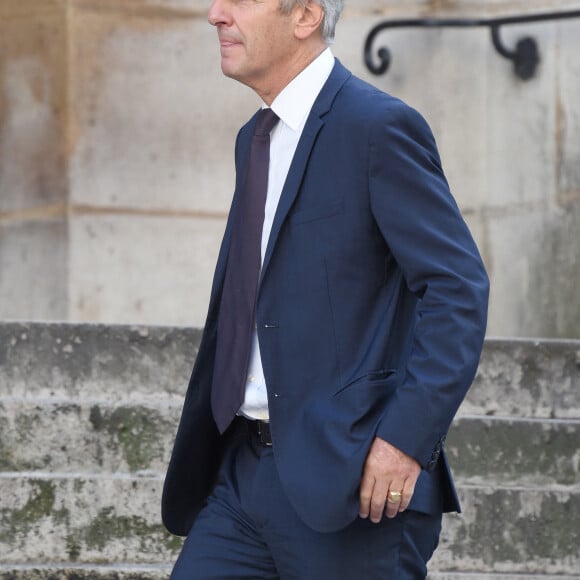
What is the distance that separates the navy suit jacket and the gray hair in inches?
6.1

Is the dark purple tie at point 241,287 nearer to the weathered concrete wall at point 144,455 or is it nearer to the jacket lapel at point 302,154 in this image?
the jacket lapel at point 302,154

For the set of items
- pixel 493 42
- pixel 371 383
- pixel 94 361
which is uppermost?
pixel 493 42

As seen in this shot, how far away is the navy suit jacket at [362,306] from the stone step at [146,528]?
6.31 feet

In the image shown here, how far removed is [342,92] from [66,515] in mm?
2335

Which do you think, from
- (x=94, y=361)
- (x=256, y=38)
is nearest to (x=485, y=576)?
(x=94, y=361)

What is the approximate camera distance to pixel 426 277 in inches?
110

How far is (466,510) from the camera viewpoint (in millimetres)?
4848

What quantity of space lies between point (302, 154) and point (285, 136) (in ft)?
0.48

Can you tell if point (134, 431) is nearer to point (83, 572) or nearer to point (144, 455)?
point (144, 455)

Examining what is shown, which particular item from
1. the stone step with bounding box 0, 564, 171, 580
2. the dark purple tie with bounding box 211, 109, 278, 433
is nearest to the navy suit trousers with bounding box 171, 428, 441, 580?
the dark purple tie with bounding box 211, 109, 278, 433

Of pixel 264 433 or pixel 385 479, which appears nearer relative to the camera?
pixel 385 479

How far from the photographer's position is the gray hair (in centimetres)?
302

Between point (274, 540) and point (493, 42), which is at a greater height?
point (493, 42)

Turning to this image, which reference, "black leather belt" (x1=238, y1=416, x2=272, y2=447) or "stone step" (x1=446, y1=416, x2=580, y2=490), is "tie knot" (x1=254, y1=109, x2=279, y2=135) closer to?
"black leather belt" (x1=238, y1=416, x2=272, y2=447)
